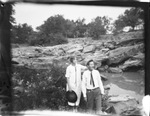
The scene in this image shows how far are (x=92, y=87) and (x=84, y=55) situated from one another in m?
0.40

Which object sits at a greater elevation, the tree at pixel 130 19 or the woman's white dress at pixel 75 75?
the tree at pixel 130 19

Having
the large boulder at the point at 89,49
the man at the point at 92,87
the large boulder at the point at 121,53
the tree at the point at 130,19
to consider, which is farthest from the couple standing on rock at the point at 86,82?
the tree at the point at 130,19

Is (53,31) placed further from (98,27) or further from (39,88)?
(39,88)

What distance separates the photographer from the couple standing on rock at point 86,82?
249cm

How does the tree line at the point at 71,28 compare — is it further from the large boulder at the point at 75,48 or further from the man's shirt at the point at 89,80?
the man's shirt at the point at 89,80

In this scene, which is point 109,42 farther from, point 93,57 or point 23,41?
point 23,41

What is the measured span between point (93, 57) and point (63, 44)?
39cm

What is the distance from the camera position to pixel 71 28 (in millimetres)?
2492

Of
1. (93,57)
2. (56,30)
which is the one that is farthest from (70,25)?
(93,57)

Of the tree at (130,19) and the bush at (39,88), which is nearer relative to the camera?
the tree at (130,19)

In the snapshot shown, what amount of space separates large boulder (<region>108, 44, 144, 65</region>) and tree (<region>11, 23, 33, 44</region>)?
40.1 inches

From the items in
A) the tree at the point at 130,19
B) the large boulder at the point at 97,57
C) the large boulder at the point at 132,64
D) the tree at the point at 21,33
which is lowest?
the large boulder at the point at 132,64

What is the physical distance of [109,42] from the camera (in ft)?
8.17

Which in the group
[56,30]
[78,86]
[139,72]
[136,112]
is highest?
[56,30]
